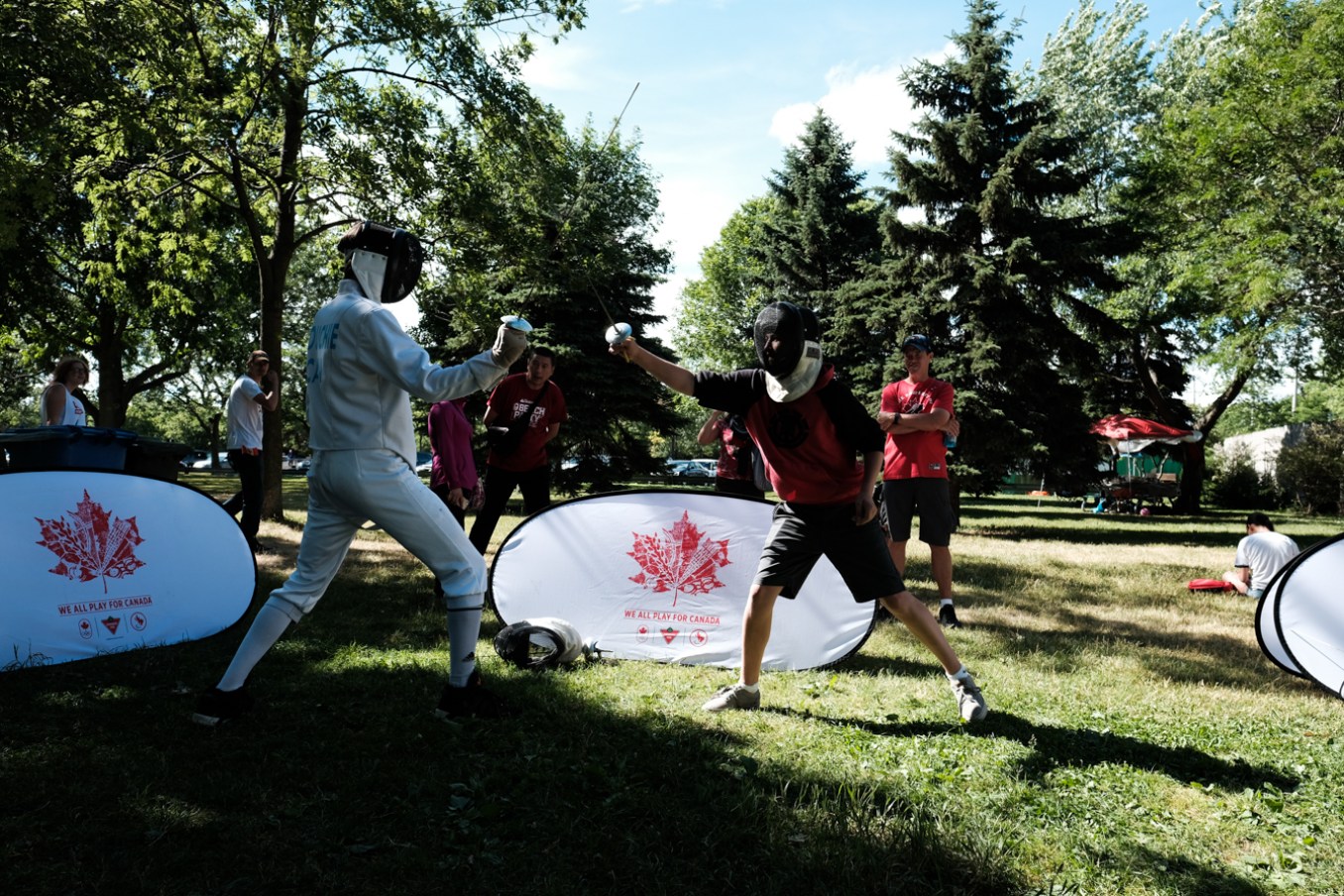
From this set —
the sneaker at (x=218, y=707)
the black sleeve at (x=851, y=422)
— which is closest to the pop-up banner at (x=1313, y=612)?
the black sleeve at (x=851, y=422)

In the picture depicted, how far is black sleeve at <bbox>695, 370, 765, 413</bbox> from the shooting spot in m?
4.12

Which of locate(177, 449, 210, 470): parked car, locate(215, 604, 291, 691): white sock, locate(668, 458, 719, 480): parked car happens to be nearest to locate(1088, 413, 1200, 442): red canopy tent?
locate(668, 458, 719, 480): parked car

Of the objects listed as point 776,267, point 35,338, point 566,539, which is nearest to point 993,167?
Answer: point 776,267

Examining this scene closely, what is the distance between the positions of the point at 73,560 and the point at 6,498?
0.47m

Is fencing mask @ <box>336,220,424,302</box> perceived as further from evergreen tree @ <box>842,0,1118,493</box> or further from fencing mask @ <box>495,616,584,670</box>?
evergreen tree @ <box>842,0,1118,493</box>

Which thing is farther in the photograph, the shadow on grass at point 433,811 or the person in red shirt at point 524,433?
the person in red shirt at point 524,433

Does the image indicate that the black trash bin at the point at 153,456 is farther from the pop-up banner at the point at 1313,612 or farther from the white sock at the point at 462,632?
the pop-up banner at the point at 1313,612

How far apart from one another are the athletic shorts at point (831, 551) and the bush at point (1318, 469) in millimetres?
28941

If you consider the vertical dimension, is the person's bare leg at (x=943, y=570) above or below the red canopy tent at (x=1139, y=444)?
below

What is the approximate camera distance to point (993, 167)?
18094 mm

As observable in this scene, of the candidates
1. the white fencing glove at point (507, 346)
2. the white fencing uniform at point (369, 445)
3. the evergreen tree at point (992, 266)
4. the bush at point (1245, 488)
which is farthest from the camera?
the bush at point (1245, 488)

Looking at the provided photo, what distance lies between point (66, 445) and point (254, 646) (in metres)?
3.66

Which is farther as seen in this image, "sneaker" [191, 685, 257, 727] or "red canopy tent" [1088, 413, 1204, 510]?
"red canopy tent" [1088, 413, 1204, 510]

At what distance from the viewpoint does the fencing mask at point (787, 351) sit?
389 centimetres
